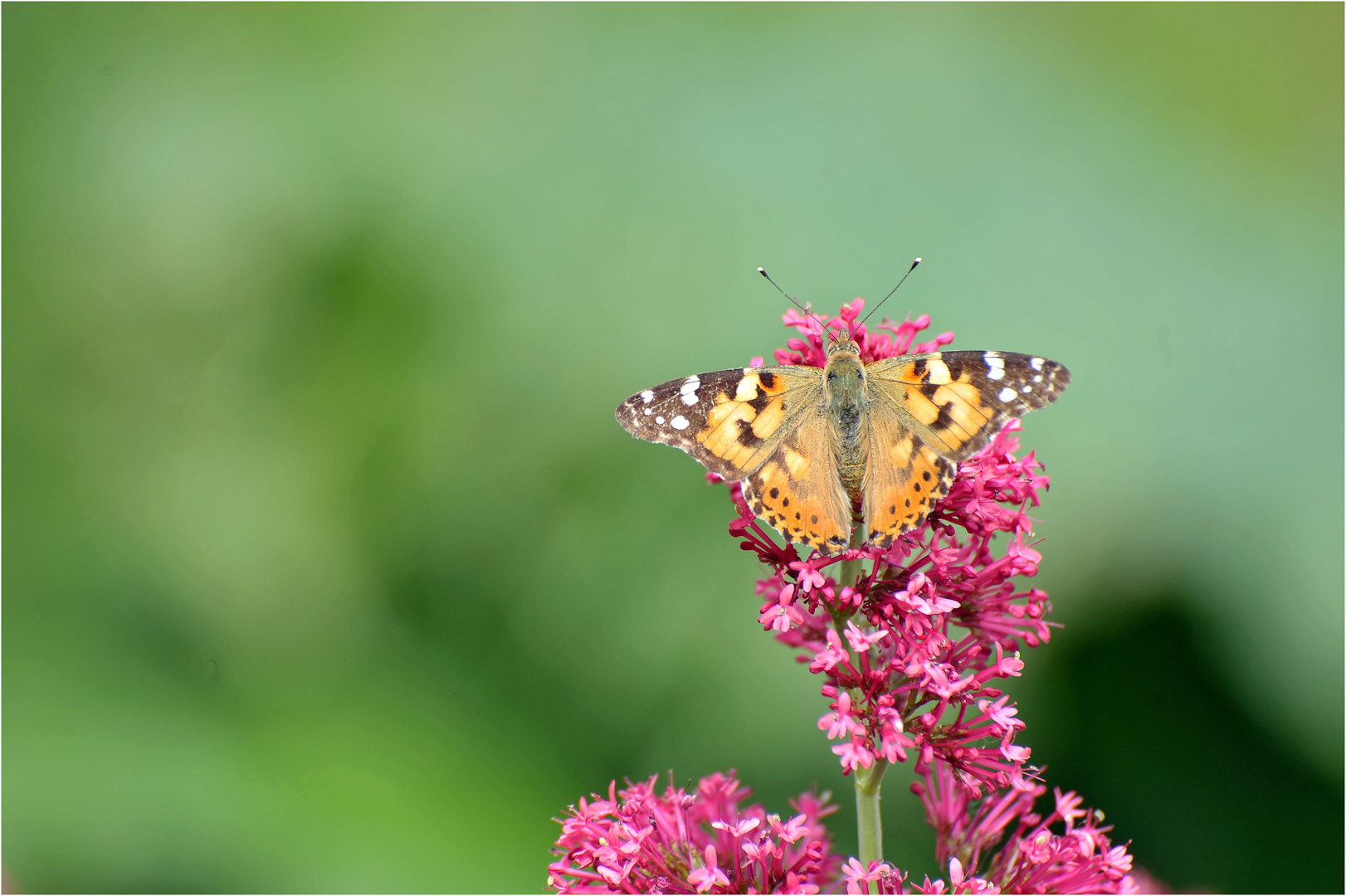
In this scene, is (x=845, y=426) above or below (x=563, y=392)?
below

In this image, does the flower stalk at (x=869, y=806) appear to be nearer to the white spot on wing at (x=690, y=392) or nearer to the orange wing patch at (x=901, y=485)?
the orange wing patch at (x=901, y=485)

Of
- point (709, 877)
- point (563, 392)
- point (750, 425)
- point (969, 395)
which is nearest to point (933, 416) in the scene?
point (969, 395)

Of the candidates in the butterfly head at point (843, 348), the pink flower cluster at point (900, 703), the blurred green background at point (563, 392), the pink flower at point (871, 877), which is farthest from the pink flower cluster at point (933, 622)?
the blurred green background at point (563, 392)

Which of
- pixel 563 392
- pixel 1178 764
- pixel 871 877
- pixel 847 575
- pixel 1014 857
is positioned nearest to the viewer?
pixel 871 877

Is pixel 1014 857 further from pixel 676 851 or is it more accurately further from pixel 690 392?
pixel 690 392

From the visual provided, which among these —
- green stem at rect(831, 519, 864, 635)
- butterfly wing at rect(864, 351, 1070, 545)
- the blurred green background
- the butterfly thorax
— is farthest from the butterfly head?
the blurred green background

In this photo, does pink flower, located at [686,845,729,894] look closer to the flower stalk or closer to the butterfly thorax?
the flower stalk
